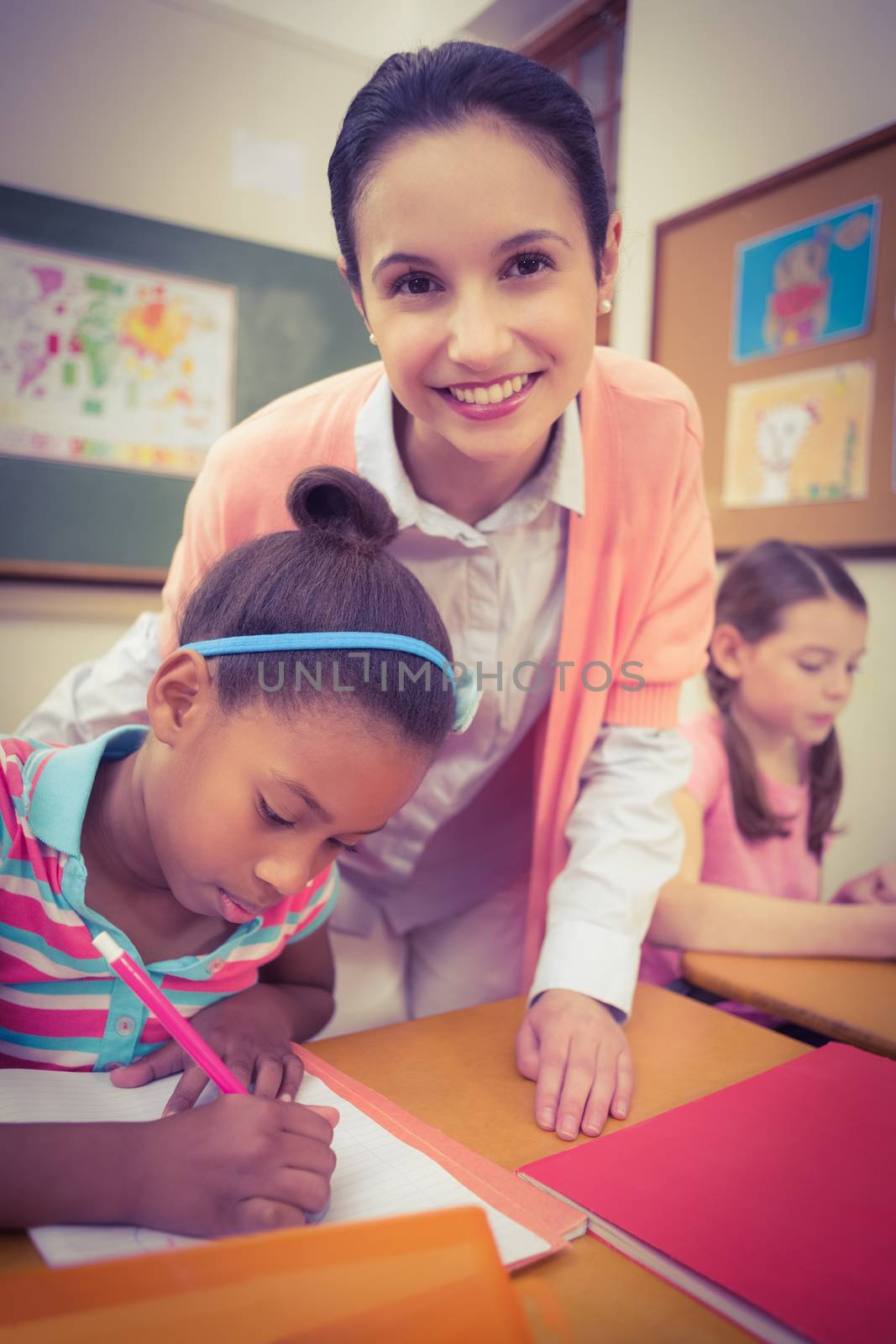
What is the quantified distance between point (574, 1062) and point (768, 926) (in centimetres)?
40

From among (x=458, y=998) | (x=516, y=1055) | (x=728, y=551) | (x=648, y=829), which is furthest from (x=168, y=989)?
(x=728, y=551)

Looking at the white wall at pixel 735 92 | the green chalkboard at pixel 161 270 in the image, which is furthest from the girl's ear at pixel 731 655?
the green chalkboard at pixel 161 270

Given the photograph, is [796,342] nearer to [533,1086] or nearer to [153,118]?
[153,118]

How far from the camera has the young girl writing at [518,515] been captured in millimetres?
639

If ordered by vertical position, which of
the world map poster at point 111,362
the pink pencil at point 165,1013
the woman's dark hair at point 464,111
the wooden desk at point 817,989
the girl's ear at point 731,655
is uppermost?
the woman's dark hair at point 464,111

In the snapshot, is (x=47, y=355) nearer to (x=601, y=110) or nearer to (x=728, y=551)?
(x=601, y=110)

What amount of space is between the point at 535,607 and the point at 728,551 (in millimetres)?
360

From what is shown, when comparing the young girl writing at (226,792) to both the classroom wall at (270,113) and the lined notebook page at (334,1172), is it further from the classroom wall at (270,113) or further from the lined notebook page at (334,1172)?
the classroom wall at (270,113)

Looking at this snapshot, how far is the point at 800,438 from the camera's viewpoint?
1.03 meters

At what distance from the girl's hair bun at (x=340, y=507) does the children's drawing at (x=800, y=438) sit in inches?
19.9

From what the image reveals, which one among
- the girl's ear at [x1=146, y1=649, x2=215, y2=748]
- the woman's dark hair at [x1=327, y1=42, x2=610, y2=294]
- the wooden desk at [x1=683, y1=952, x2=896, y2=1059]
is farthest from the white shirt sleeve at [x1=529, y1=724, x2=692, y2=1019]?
the woman's dark hair at [x1=327, y1=42, x2=610, y2=294]

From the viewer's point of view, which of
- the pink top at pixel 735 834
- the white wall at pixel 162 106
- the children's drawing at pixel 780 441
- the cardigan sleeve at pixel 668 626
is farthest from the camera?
the pink top at pixel 735 834

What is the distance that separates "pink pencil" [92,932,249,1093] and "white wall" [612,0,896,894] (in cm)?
62

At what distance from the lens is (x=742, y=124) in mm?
909
